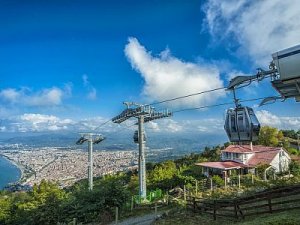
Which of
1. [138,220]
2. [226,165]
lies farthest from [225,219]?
[226,165]

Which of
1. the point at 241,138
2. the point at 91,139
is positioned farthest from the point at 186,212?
the point at 91,139

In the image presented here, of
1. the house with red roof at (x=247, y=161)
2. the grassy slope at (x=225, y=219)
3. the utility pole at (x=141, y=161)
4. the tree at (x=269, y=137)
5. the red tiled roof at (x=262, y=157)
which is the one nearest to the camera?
the grassy slope at (x=225, y=219)

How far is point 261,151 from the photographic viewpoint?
49188mm

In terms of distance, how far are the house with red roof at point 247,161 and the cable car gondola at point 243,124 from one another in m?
30.0

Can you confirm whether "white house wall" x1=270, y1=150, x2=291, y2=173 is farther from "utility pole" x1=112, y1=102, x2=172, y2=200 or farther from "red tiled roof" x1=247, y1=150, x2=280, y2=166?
"utility pole" x1=112, y1=102, x2=172, y2=200

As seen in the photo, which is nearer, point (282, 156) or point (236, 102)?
point (236, 102)

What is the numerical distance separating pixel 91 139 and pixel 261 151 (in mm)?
23944

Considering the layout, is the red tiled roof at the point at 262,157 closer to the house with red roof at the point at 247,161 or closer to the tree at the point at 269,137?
the house with red roof at the point at 247,161

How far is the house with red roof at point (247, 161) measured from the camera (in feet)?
150

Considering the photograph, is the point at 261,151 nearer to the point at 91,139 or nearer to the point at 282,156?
the point at 282,156

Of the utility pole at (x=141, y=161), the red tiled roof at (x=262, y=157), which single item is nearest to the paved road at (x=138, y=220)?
the utility pole at (x=141, y=161)

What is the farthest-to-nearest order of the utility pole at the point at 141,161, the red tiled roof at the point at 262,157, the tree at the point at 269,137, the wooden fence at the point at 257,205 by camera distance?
1. the tree at the point at 269,137
2. the red tiled roof at the point at 262,157
3. the utility pole at the point at 141,161
4. the wooden fence at the point at 257,205

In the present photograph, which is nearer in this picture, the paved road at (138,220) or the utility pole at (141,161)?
the paved road at (138,220)

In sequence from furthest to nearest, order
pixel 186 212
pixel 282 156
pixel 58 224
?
pixel 282 156 → pixel 58 224 → pixel 186 212
